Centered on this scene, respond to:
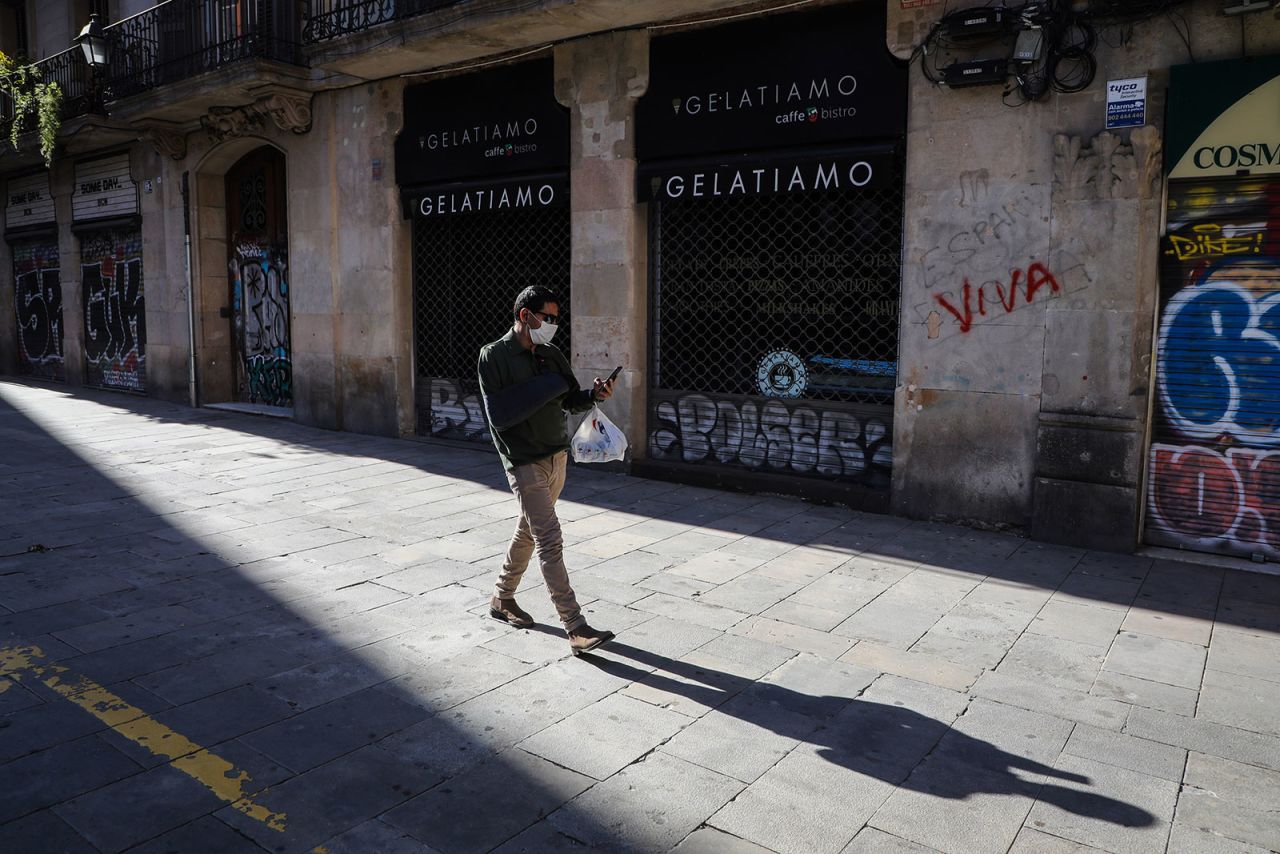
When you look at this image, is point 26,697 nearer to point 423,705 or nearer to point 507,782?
point 423,705

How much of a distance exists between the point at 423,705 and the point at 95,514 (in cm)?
470

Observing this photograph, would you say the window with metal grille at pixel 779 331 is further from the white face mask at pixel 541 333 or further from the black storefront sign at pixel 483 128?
the white face mask at pixel 541 333

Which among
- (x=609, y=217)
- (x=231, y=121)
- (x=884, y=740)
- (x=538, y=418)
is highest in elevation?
(x=231, y=121)

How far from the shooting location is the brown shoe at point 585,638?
4.41 metres

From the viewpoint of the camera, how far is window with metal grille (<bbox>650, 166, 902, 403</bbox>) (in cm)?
773

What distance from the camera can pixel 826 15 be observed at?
7609 millimetres

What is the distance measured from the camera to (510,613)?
4867 mm

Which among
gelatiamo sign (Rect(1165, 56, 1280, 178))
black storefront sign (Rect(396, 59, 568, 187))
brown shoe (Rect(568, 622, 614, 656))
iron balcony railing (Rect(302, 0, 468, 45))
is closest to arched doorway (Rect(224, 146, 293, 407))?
iron balcony railing (Rect(302, 0, 468, 45))

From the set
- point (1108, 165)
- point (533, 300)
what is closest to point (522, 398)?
point (533, 300)

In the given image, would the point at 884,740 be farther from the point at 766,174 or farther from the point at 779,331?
the point at 766,174

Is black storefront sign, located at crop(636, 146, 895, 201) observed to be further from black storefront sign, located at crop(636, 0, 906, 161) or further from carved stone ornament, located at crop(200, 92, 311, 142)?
carved stone ornament, located at crop(200, 92, 311, 142)

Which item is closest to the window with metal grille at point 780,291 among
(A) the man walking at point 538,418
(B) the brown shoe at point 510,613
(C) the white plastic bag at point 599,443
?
(C) the white plastic bag at point 599,443

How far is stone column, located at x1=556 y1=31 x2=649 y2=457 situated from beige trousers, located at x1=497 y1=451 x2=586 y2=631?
433cm

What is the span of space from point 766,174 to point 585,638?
4.95 m
